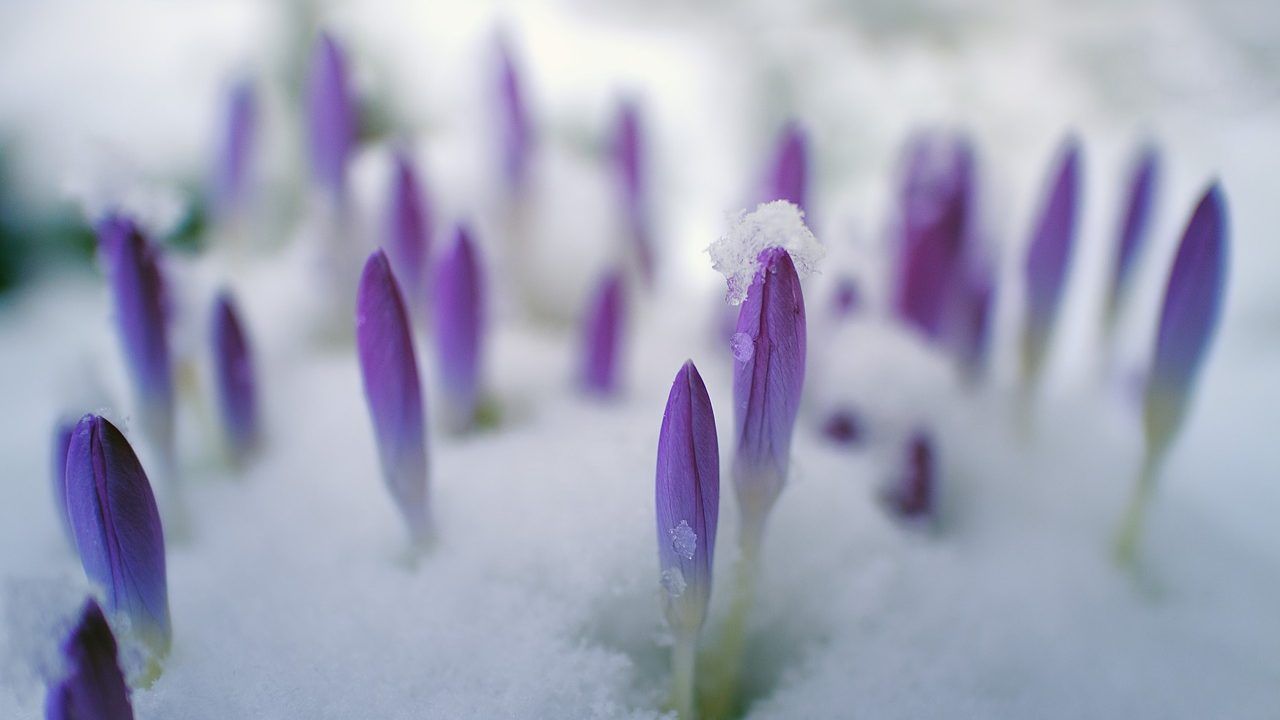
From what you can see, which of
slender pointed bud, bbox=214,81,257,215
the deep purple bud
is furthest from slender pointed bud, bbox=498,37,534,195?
the deep purple bud

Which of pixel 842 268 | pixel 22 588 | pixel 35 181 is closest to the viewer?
pixel 22 588

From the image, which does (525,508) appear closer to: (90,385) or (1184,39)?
(90,385)

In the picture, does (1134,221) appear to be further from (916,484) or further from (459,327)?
(459,327)

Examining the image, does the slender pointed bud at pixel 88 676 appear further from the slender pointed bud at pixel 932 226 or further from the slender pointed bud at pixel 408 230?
the slender pointed bud at pixel 932 226

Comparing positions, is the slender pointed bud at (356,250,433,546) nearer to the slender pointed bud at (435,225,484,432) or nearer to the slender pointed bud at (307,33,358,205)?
the slender pointed bud at (435,225,484,432)

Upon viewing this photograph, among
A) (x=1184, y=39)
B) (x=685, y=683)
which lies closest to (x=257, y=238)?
(x=685, y=683)

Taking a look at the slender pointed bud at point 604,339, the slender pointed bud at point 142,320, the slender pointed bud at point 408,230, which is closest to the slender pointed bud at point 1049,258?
the slender pointed bud at point 604,339

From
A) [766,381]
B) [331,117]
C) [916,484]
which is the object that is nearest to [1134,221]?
[916,484]

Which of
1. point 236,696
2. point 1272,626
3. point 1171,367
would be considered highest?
point 1171,367
